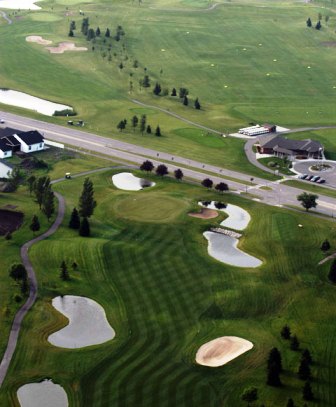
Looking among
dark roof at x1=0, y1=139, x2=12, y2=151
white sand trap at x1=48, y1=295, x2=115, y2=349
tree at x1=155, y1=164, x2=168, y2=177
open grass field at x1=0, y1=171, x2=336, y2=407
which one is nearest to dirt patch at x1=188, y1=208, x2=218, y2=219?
open grass field at x1=0, y1=171, x2=336, y2=407

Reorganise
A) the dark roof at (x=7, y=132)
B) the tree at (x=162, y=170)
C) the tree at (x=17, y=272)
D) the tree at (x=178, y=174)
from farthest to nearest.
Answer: the dark roof at (x=7, y=132), the tree at (x=162, y=170), the tree at (x=178, y=174), the tree at (x=17, y=272)

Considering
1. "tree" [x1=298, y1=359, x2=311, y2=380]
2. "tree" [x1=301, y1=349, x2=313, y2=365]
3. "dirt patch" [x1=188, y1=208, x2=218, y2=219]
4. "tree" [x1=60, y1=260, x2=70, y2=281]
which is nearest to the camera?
"tree" [x1=298, y1=359, x2=311, y2=380]

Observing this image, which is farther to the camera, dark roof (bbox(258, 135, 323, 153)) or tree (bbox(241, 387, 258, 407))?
dark roof (bbox(258, 135, 323, 153))

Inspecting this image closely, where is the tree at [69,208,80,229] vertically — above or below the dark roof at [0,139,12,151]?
above

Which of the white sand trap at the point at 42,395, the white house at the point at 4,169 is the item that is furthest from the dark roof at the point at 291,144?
the white sand trap at the point at 42,395

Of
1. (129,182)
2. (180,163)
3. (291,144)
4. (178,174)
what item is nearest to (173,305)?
(129,182)

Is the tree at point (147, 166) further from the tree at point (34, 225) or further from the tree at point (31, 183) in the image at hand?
the tree at point (34, 225)

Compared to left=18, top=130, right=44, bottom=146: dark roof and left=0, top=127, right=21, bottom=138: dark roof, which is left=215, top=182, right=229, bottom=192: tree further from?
left=0, top=127, right=21, bottom=138: dark roof
